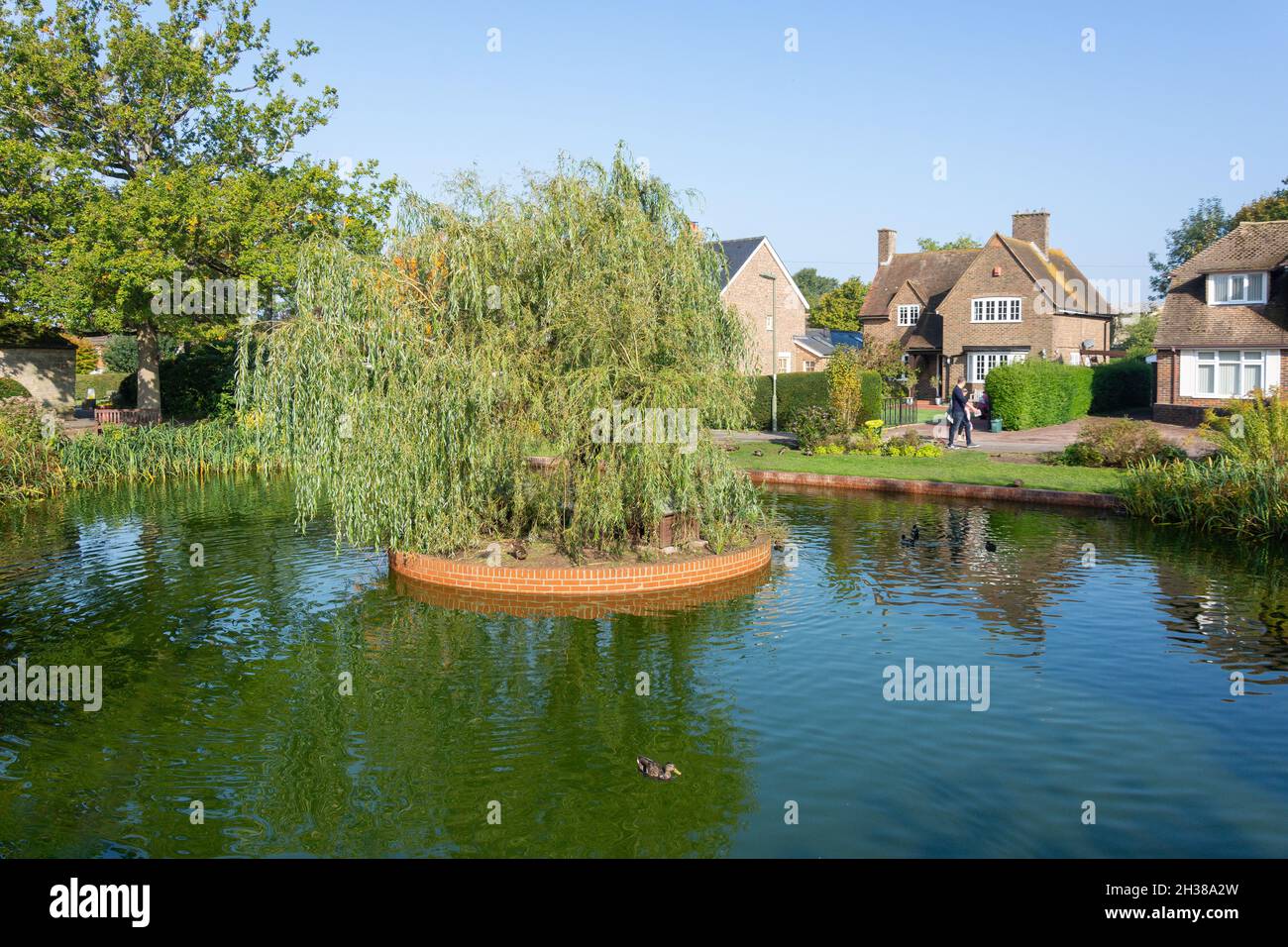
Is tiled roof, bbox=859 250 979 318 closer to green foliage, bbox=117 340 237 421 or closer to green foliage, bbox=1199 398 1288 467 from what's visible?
green foliage, bbox=1199 398 1288 467

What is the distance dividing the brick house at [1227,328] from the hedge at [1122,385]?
3806 millimetres

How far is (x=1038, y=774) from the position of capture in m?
8.77

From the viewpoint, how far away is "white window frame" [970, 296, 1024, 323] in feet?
164

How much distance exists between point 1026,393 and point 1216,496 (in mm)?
18046

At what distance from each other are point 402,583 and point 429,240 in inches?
218

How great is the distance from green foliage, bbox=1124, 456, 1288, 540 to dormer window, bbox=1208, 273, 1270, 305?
70.2 feet

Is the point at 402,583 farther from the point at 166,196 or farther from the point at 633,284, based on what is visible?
the point at 166,196

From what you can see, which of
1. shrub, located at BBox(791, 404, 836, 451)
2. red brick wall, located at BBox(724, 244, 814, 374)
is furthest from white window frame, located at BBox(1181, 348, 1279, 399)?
red brick wall, located at BBox(724, 244, 814, 374)

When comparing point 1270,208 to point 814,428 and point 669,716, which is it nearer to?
point 814,428

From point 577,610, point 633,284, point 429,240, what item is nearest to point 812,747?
point 577,610

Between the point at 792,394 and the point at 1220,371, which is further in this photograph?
the point at 1220,371

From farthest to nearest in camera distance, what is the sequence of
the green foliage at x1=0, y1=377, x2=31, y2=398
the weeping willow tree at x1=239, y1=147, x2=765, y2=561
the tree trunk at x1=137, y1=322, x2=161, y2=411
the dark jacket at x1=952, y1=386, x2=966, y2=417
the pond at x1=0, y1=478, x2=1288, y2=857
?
the green foliage at x1=0, y1=377, x2=31, y2=398 < the tree trunk at x1=137, y1=322, x2=161, y2=411 < the dark jacket at x1=952, y1=386, x2=966, y2=417 < the weeping willow tree at x1=239, y1=147, x2=765, y2=561 < the pond at x1=0, y1=478, x2=1288, y2=857

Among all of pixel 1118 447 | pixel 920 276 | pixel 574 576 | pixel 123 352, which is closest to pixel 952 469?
pixel 1118 447

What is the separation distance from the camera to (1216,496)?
1980 centimetres
